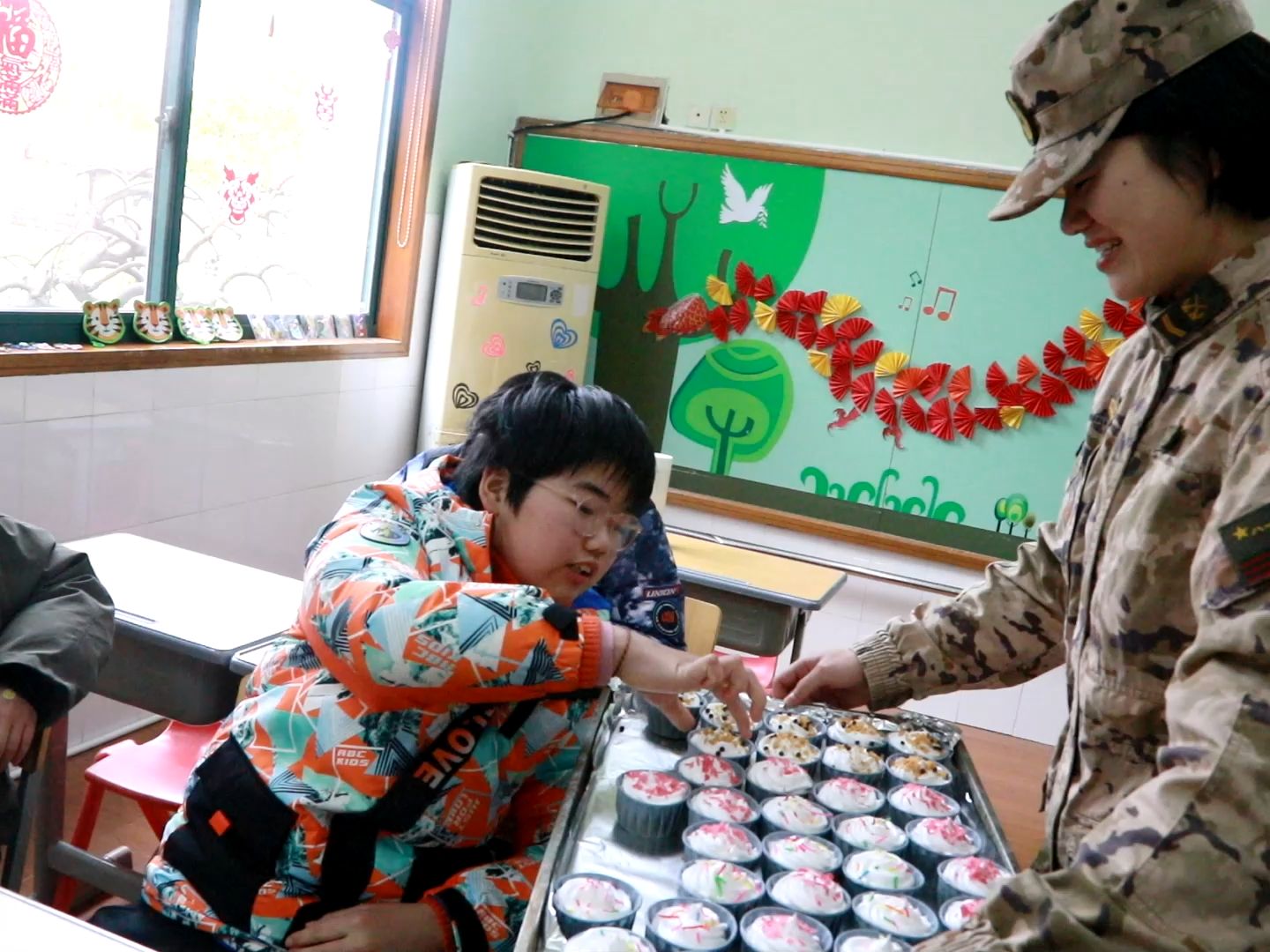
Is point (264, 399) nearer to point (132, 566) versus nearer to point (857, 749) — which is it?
point (132, 566)

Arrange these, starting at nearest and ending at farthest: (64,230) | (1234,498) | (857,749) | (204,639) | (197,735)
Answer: (1234,498) < (857,749) < (204,639) < (197,735) < (64,230)

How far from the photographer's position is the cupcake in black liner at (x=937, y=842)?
1.30m

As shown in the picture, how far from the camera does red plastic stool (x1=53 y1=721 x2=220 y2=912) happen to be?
6.81ft

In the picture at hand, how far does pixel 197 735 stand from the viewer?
2.34 m

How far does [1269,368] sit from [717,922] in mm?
748

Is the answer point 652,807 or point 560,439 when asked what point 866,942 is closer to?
point 652,807

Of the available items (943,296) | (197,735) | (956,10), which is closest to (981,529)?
(943,296)

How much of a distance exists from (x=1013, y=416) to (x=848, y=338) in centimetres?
73

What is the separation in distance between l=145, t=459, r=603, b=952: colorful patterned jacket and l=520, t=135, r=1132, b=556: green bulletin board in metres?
3.29

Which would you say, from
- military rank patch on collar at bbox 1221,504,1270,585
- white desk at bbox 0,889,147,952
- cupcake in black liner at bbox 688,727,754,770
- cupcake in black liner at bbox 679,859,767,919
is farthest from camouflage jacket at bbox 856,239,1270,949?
white desk at bbox 0,889,147,952

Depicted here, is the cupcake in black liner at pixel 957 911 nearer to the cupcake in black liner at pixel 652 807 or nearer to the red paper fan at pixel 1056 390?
the cupcake in black liner at pixel 652 807

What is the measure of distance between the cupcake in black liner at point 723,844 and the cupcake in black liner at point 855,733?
0.37 meters

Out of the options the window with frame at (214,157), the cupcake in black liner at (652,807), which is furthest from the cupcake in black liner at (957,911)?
the window with frame at (214,157)

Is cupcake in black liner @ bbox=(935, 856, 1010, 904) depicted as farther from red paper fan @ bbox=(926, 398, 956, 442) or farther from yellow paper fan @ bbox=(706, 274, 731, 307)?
yellow paper fan @ bbox=(706, 274, 731, 307)
